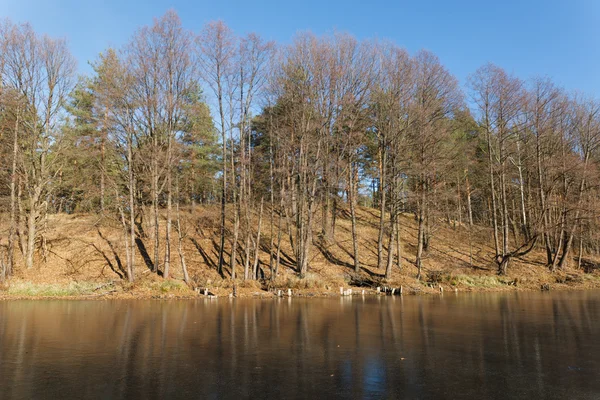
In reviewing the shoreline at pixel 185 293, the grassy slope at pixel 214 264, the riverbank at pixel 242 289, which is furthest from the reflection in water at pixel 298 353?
the grassy slope at pixel 214 264

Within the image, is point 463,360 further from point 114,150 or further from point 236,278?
point 114,150

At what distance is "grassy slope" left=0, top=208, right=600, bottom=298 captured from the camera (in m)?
20.7

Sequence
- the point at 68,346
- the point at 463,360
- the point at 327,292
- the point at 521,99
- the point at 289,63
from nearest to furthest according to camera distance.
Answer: the point at 463,360
the point at 68,346
the point at 327,292
the point at 289,63
the point at 521,99

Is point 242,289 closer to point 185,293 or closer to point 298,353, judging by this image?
point 185,293

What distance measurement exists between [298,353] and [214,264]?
1861 centimetres

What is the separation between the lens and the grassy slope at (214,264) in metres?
20.7

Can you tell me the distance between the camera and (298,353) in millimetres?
8414

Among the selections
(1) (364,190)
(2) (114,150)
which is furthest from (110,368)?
(1) (364,190)

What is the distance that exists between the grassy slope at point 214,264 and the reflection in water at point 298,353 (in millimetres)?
5322

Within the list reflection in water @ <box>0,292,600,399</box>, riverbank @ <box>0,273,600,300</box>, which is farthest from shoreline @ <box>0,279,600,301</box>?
reflection in water @ <box>0,292,600,399</box>

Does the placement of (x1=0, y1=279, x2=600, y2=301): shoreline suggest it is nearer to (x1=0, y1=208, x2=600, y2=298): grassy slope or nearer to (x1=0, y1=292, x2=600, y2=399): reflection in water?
(x1=0, y1=208, x2=600, y2=298): grassy slope

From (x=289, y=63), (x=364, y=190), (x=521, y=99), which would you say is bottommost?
(x=364, y=190)

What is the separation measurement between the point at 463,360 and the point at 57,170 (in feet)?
84.0

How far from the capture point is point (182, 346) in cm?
905
